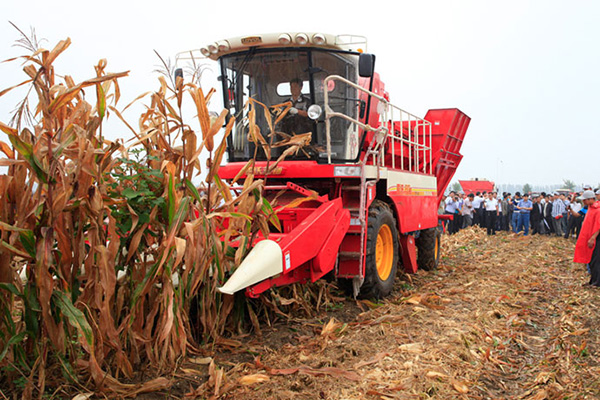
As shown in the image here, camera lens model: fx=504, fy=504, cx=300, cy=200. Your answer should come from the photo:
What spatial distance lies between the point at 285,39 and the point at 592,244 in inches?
221

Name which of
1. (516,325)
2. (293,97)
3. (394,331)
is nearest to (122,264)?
(394,331)

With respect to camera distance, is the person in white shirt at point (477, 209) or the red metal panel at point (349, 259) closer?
the red metal panel at point (349, 259)

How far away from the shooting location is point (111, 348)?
3189mm

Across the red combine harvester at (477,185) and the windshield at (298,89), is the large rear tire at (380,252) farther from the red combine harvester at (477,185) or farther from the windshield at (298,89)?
the red combine harvester at (477,185)

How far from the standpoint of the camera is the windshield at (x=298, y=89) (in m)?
5.60

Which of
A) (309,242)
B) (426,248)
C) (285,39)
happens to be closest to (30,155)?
(309,242)

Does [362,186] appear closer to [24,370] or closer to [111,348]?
[111,348]

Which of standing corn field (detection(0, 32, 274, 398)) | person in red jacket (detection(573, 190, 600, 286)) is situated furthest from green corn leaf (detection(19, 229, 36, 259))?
person in red jacket (detection(573, 190, 600, 286))

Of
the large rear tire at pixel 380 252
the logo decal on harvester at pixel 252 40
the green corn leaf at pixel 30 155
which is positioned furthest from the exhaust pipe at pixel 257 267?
the logo decal on harvester at pixel 252 40

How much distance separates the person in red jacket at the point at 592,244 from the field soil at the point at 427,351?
32.3 inches

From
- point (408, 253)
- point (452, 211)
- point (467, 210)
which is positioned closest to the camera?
point (408, 253)

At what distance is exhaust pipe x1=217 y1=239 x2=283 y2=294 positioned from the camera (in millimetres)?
3650

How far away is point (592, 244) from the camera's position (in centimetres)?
758

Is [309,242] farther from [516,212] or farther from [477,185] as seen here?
[477,185]
